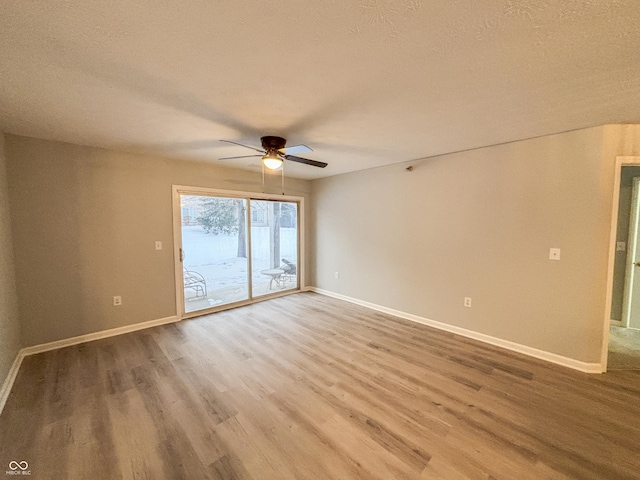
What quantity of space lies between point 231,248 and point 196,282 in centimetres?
77

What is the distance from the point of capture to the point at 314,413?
6.09 ft

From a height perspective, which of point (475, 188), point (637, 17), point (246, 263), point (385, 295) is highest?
point (637, 17)

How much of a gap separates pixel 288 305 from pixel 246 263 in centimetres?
107

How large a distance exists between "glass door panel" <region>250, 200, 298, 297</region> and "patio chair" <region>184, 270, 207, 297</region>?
2.71ft

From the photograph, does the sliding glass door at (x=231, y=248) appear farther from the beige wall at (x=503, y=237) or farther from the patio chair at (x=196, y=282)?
the beige wall at (x=503, y=237)

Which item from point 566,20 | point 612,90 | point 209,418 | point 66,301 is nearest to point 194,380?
point 209,418

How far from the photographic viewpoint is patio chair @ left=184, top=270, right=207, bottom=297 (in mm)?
3881

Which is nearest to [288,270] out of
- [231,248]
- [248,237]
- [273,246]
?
[273,246]

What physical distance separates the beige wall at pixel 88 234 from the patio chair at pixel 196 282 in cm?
24

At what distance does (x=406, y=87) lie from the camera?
5.48ft

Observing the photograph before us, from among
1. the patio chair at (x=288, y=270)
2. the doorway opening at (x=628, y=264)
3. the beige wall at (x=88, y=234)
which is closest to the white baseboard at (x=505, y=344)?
the doorway opening at (x=628, y=264)

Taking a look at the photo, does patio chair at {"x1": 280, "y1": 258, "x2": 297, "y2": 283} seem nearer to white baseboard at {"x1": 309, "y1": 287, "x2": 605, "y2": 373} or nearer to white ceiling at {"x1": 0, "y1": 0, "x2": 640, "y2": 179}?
white baseboard at {"x1": 309, "y1": 287, "x2": 605, "y2": 373}

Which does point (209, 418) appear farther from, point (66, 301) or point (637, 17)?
point (637, 17)

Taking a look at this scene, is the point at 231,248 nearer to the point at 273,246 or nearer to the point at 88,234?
the point at 273,246
